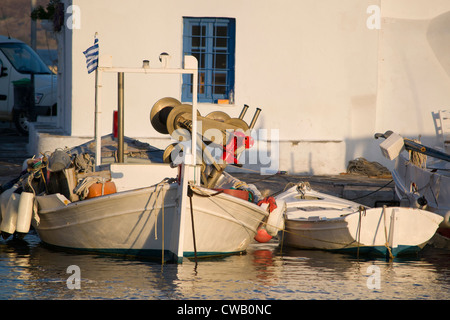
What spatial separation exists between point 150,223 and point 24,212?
7.66 feet

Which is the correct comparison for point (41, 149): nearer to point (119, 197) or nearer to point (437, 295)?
point (119, 197)

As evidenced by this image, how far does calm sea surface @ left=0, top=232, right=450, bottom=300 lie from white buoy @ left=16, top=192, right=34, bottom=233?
14.6 inches

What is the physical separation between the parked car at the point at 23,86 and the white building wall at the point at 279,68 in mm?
6524

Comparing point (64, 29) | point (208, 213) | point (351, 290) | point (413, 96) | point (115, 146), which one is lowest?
point (351, 290)

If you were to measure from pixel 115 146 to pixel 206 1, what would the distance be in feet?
16.4

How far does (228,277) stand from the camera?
1020 centimetres

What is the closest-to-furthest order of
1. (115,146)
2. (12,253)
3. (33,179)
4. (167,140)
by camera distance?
(12,253), (33,179), (115,146), (167,140)

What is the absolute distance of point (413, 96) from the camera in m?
19.1

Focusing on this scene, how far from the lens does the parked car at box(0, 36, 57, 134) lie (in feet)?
79.6

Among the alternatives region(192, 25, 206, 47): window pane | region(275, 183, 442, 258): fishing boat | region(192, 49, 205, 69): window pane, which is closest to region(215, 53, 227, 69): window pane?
region(192, 49, 205, 69): window pane

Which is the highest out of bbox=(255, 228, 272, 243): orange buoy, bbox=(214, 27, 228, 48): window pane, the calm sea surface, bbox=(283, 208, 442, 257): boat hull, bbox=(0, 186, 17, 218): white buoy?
bbox=(214, 27, 228, 48): window pane

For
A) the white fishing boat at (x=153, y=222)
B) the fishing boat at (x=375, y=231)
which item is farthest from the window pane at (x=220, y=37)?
the white fishing boat at (x=153, y=222)

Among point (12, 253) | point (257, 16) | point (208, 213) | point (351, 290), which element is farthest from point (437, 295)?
point (257, 16)

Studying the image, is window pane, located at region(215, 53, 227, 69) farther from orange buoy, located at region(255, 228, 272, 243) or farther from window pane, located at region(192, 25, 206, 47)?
orange buoy, located at region(255, 228, 272, 243)
